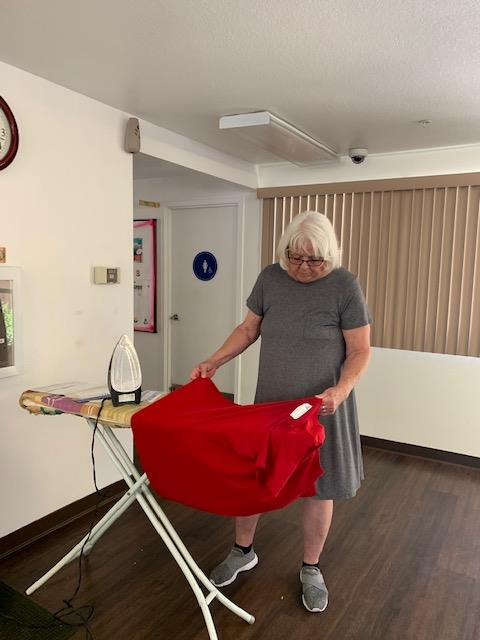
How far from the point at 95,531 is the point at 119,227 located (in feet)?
5.43

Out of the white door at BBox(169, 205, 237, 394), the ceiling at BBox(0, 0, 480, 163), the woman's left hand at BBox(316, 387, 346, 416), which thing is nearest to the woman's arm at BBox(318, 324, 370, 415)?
the woman's left hand at BBox(316, 387, 346, 416)

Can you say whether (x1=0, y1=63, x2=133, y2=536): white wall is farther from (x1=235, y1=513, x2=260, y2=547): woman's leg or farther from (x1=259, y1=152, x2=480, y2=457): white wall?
(x1=259, y1=152, x2=480, y2=457): white wall

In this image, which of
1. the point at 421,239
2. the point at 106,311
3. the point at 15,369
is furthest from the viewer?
the point at 421,239

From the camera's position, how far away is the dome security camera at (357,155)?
372cm

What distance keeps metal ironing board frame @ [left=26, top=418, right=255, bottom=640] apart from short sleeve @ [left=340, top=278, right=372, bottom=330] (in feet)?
3.23

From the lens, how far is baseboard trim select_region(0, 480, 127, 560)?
2.48 m

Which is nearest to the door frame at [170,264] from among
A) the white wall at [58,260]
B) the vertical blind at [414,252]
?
the vertical blind at [414,252]

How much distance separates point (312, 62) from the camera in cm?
220

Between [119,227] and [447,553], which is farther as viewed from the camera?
[119,227]

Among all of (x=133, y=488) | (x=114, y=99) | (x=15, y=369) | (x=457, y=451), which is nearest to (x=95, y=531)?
(x=133, y=488)

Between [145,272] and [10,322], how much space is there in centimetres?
269

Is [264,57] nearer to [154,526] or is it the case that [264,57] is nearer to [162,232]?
[154,526]

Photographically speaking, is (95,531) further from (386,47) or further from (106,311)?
(386,47)

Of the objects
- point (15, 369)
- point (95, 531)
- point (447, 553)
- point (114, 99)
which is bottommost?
point (447, 553)
